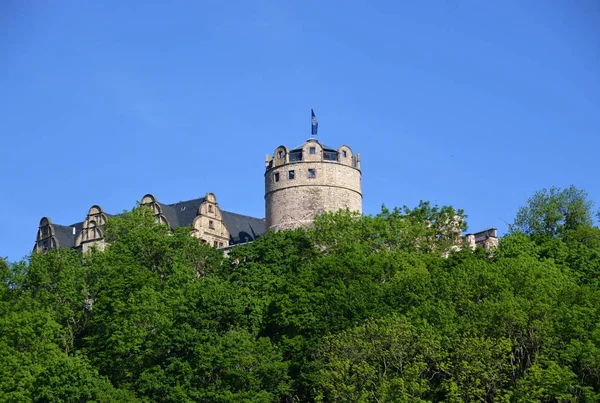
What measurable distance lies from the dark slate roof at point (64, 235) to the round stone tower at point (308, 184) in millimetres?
27948

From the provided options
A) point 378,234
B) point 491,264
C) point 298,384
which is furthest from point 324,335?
point 378,234

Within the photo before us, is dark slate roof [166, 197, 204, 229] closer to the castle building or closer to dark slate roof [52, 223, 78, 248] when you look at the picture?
the castle building

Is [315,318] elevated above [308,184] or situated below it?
below

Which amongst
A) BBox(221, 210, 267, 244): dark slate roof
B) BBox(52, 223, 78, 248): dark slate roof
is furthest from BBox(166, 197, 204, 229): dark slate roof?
BBox(52, 223, 78, 248): dark slate roof

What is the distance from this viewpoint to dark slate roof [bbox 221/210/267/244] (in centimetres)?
11337

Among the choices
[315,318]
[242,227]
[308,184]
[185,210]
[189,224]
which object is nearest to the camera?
[315,318]

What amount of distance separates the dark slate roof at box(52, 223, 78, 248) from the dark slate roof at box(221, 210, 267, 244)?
46.4 ft

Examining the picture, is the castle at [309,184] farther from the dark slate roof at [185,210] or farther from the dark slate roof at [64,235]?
the dark slate roof at [64,235]

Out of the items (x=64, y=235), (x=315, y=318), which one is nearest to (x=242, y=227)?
(x=64, y=235)

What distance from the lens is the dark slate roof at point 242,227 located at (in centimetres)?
11337

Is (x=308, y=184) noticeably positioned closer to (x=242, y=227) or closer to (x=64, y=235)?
(x=242, y=227)

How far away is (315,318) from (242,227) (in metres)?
46.4

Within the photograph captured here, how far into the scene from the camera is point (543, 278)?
231 feet

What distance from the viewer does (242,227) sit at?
383 ft
